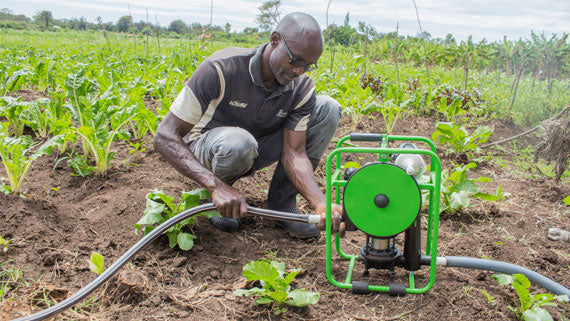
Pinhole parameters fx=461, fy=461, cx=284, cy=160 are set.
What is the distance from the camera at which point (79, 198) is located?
3.03 m

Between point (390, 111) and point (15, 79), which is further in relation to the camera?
point (390, 111)

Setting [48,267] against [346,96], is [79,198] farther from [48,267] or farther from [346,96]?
[346,96]

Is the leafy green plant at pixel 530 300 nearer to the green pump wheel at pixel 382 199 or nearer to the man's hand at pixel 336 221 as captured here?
the green pump wheel at pixel 382 199

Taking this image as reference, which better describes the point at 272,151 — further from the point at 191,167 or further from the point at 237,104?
the point at 191,167

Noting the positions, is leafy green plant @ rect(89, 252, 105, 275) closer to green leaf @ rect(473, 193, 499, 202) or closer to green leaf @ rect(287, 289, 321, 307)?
green leaf @ rect(287, 289, 321, 307)

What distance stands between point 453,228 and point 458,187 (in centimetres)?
27

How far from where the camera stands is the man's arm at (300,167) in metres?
2.49

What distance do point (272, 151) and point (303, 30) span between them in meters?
0.86

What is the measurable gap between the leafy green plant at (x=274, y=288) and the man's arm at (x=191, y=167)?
34 cm

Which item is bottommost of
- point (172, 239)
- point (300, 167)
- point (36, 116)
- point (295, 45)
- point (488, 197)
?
point (172, 239)

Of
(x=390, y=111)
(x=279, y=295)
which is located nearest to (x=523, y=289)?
(x=279, y=295)

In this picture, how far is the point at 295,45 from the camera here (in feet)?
7.61

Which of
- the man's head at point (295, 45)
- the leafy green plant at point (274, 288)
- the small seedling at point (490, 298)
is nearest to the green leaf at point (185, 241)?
the leafy green plant at point (274, 288)

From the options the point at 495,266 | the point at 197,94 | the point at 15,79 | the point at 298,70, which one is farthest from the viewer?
the point at 15,79
